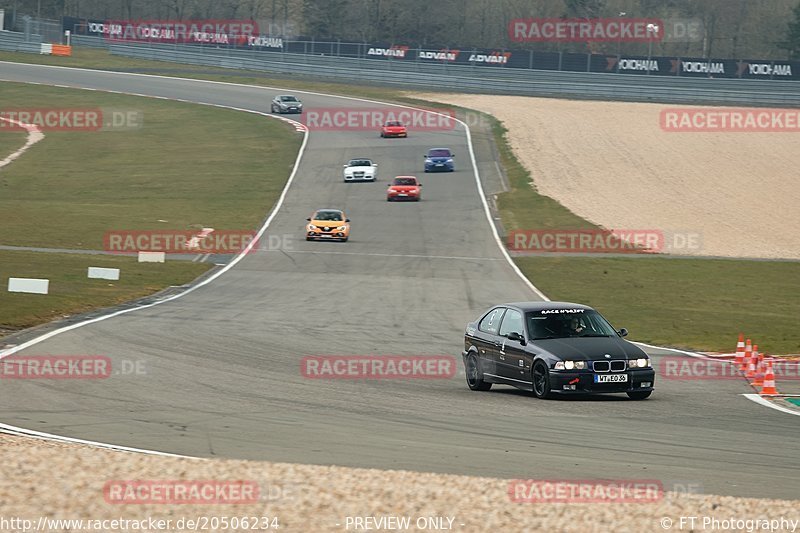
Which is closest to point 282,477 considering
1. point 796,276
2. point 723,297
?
point 723,297

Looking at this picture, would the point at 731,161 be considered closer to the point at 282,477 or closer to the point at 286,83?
the point at 286,83

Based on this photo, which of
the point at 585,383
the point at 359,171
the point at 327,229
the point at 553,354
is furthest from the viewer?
the point at 359,171

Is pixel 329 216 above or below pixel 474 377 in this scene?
below

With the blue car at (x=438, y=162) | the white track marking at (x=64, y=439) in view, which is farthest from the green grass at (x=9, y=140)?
the white track marking at (x=64, y=439)

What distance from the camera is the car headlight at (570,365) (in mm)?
14938

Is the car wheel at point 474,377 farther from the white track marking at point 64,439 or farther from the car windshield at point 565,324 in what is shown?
the white track marking at point 64,439

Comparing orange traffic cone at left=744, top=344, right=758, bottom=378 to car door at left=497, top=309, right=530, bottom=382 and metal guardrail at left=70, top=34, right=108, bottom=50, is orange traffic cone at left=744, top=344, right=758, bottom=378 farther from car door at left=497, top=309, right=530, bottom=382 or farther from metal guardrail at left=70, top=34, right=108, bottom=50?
metal guardrail at left=70, top=34, right=108, bottom=50

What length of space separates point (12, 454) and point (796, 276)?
31.4 meters

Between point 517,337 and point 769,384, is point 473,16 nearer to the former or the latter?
point 769,384

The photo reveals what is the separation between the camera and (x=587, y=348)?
50.3 feet

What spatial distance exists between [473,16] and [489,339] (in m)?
117

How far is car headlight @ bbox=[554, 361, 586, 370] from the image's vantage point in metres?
14.9

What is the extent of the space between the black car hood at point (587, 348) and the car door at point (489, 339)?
905 mm

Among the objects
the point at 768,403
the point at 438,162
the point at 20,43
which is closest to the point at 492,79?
the point at 438,162
